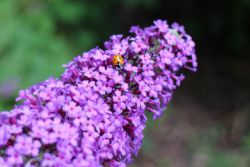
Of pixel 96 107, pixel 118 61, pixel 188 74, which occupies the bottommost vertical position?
pixel 96 107

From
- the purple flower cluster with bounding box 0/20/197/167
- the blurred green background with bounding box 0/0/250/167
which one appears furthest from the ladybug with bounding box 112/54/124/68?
the blurred green background with bounding box 0/0/250/167

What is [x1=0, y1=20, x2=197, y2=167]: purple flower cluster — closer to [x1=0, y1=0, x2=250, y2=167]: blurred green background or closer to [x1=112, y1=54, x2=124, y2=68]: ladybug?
[x1=112, y1=54, x2=124, y2=68]: ladybug

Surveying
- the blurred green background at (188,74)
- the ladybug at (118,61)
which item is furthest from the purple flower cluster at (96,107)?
the blurred green background at (188,74)

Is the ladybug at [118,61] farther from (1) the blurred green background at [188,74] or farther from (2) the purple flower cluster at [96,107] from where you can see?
(1) the blurred green background at [188,74]

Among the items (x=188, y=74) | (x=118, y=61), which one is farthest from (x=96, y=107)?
(x=188, y=74)

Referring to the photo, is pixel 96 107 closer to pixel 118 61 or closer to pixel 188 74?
pixel 118 61

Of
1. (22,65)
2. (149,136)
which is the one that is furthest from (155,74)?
(149,136)

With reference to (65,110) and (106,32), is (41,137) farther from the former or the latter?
(106,32)
